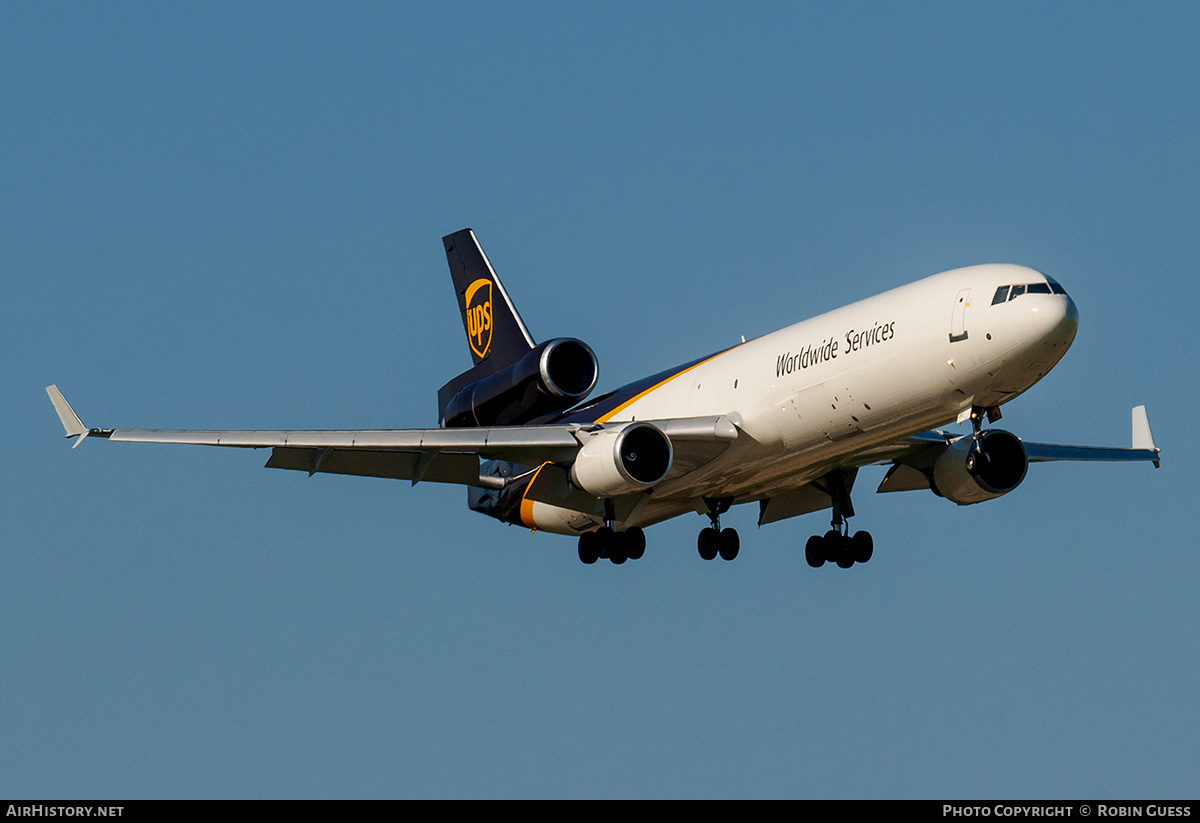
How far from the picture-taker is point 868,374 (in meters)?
28.0

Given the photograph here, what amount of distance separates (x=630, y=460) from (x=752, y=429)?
2511 millimetres

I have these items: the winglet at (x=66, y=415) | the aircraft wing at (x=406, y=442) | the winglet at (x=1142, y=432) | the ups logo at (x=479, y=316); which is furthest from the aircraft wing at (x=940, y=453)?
the winglet at (x=66, y=415)

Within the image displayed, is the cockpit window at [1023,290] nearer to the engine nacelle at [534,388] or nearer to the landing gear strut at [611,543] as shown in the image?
the landing gear strut at [611,543]

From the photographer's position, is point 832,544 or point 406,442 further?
point 832,544

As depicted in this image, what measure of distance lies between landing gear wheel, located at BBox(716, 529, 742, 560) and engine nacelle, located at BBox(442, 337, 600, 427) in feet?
15.0

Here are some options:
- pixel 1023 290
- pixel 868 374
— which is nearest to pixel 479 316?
pixel 868 374

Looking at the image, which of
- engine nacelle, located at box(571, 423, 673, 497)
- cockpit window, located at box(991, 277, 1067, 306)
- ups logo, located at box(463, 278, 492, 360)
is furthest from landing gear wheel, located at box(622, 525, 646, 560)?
cockpit window, located at box(991, 277, 1067, 306)

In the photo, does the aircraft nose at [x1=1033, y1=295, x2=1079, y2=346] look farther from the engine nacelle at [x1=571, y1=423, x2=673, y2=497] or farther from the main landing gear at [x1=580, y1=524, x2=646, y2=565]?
the main landing gear at [x1=580, y1=524, x2=646, y2=565]

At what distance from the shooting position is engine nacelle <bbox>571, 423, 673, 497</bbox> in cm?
3061

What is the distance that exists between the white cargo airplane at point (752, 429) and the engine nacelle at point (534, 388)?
40mm

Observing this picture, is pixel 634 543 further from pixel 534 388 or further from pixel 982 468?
pixel 982 468

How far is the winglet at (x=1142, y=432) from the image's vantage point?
3772cm
